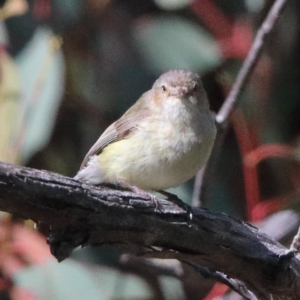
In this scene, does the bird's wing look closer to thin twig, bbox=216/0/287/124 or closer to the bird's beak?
the bird's beak

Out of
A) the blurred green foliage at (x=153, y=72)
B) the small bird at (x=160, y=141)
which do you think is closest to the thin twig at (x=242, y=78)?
the small bird at (x=160, y=141)

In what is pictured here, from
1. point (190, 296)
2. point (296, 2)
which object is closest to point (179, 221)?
point (190, 296)

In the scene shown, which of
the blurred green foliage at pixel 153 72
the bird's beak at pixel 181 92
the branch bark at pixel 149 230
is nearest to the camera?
the branch bark at pixel 149 230

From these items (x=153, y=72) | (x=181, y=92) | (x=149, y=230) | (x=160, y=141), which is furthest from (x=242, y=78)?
(x=149, y=230)

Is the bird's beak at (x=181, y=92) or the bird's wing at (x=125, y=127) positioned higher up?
the bird's beak at (x=181, y=92)

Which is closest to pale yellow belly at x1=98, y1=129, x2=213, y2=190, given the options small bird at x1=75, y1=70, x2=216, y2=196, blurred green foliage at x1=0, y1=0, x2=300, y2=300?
small bird at x1=75, y1=70, x2=216, y2=196

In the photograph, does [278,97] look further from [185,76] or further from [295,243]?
[295,243]

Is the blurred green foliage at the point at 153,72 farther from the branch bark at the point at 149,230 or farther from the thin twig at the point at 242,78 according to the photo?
the branch bark at the point at 149,230
